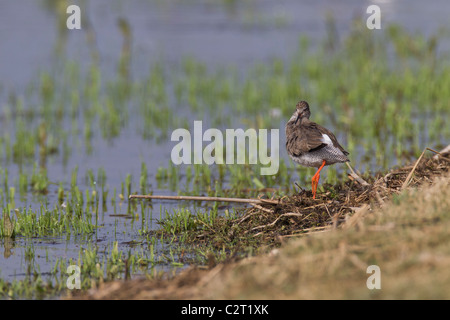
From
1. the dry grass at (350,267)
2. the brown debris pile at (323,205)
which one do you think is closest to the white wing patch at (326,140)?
the brown debris pile at (323,205)

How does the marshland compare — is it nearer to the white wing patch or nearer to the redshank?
the redshank

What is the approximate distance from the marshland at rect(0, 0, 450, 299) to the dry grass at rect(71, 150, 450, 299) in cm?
2

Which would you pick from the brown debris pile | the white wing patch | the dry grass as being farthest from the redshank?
the dry grass

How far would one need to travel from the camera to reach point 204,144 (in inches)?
527

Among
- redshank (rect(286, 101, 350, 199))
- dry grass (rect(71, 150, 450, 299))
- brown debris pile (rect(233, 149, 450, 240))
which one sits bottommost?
dry grass (rect(71, 150, 450, 299))

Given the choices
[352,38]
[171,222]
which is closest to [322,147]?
[171,222]

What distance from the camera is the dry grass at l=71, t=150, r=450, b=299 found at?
5.58m

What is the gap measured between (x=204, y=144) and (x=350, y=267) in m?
7.63

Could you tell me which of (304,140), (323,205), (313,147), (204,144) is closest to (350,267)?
(323,205)

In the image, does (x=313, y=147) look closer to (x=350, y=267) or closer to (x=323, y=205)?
(x=323, y=205)

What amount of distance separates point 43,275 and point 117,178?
4534 mm

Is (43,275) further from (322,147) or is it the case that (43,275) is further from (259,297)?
(322,147)
